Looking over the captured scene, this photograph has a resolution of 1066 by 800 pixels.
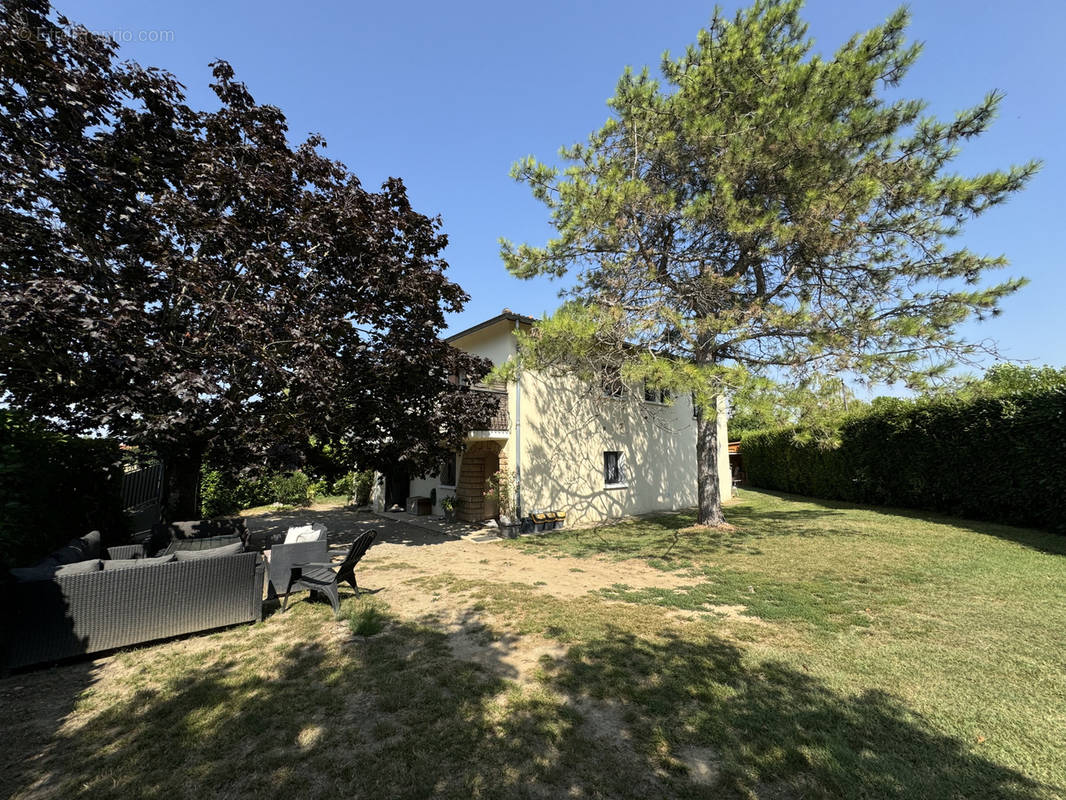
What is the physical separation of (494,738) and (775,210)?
1159 centimetres

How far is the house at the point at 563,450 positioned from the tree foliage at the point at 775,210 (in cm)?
256

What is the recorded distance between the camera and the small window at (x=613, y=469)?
1472 centimetres

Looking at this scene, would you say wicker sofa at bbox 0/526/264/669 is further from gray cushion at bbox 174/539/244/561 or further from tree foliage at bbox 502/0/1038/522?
tree foliage at bbox 502/0/1038/522

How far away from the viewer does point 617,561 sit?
8.66 meters

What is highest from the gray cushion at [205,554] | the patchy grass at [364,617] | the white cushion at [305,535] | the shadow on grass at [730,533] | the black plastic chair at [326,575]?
the gray cushion at [205,554]

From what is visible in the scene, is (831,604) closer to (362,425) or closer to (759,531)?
(759,531)

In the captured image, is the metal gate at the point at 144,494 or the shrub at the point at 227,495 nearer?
the metal gate at the point at 144,494

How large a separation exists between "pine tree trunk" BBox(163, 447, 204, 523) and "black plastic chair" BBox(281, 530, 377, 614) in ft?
16.1

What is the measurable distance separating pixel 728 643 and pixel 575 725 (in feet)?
7.58

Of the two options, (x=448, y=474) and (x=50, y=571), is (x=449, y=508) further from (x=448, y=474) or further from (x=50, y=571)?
(x=50, y=571)

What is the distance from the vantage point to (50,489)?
6.25 m

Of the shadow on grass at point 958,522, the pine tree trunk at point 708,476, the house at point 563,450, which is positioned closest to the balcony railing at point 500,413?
the house at point 563,450

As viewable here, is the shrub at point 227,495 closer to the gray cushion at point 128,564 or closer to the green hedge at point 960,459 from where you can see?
the gray cushion at point 128,564

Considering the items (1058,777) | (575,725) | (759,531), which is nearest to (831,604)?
(1058,777)
